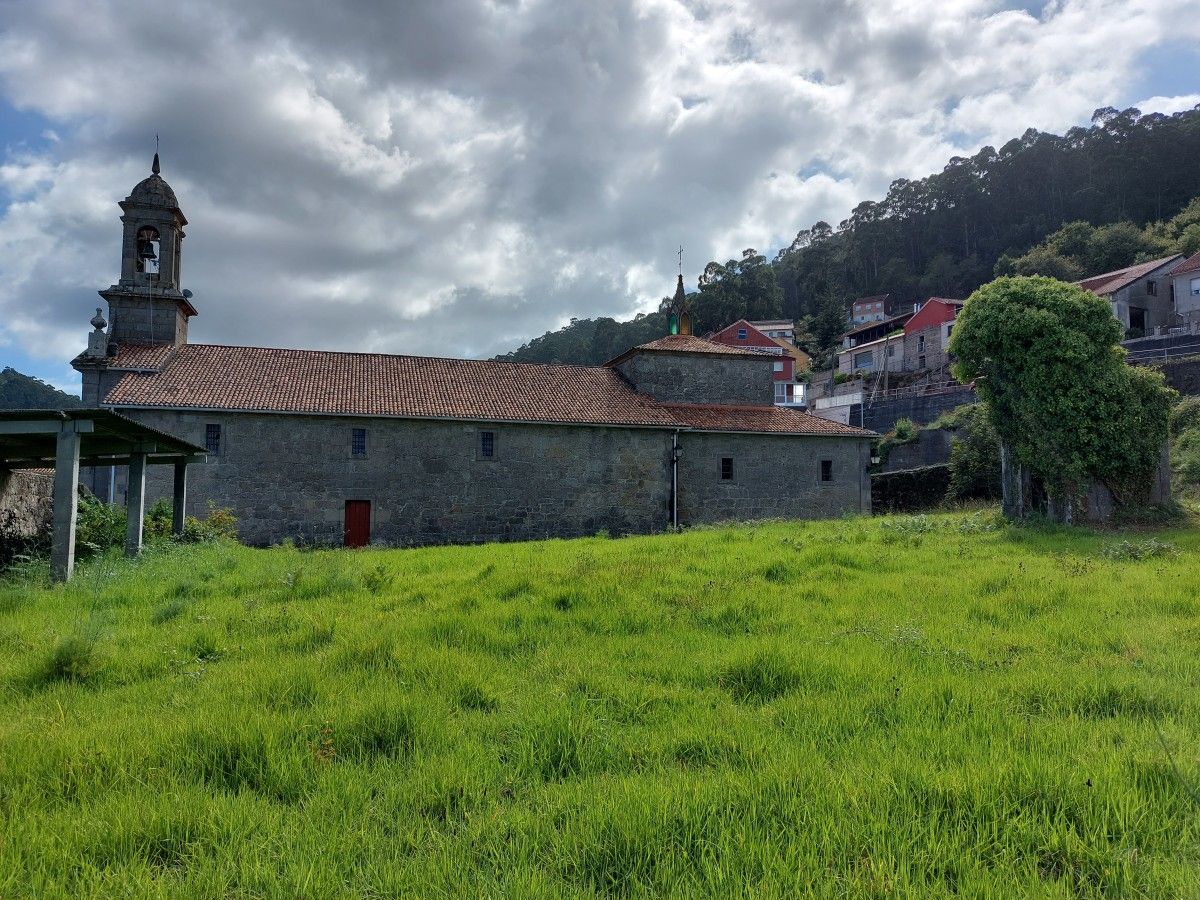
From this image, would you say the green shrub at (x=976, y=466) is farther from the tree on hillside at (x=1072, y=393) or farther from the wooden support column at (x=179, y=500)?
the wooden support column at (x=179, y=500)

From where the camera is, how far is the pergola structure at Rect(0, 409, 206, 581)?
371 inches

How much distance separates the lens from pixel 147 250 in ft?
75.9

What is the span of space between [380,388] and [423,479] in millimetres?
3370

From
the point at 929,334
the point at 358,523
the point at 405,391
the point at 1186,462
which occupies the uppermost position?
the point at 929,334

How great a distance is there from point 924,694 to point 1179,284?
53.1 metres

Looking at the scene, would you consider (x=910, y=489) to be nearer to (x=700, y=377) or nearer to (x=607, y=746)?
(x=700, y=377)

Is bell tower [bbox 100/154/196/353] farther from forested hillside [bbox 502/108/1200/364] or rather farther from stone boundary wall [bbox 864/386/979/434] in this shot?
forested hillside [bbox 502/108/1200/364]

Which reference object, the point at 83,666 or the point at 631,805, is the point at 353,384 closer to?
the point at 83,666

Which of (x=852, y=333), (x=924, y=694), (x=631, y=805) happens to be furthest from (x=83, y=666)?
(x=852, y=333)

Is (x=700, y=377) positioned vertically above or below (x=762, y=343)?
below

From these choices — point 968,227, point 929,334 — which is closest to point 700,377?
point 929,334

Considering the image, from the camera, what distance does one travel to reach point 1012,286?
17062mm

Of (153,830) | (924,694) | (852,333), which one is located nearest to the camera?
(153,830)

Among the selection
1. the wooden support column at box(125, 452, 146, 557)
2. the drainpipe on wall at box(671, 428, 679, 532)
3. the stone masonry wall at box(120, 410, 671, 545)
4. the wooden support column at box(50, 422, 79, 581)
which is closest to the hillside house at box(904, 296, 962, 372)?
the drainpipe on wall at box(671, 428, 679, 532)
